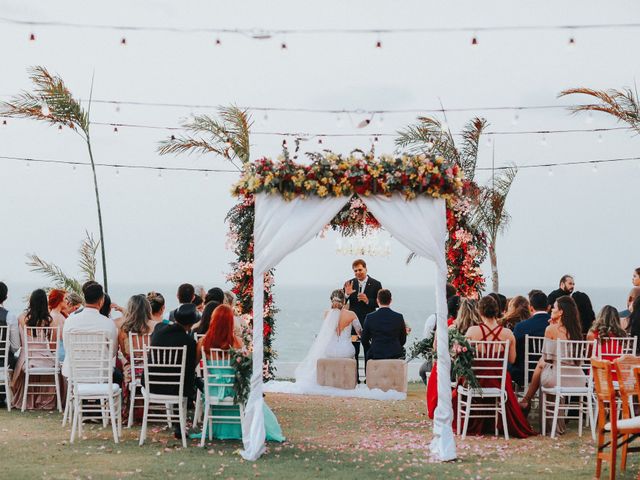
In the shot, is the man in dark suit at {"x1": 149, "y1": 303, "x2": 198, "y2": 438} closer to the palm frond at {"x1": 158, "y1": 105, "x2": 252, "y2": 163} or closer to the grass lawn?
the grass lawn

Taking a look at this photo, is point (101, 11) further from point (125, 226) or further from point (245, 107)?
point (125, 226)

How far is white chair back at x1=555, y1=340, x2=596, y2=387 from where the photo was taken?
8820mm

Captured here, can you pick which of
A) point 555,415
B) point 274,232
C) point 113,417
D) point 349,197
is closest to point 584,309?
point 555,415

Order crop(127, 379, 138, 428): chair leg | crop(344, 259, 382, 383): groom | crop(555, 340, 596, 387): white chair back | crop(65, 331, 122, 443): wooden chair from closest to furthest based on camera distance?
crop(65, 331, 122, 443): wooden chair, crop(127, 379, 138, 428): chair leg, crop(555, 340, 596, 387): white chair back, crop(344, 259, 382, 383): groom

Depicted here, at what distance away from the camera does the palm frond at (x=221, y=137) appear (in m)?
13.1

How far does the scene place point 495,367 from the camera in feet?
29.1

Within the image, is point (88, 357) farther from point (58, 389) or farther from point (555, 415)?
point (555, 415)

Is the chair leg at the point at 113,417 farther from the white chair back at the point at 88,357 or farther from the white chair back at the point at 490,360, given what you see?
the white chair back at the point at 490,360

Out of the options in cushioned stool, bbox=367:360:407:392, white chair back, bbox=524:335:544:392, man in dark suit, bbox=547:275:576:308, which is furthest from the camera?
cushioned stool, bbox=367:360:407:392

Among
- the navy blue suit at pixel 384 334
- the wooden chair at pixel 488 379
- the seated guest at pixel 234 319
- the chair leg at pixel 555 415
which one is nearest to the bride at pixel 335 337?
the navy blue suit at pixel 384 334

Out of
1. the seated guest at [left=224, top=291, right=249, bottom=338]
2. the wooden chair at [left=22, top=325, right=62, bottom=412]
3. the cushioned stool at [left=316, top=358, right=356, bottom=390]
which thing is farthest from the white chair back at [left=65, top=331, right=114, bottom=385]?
the cushioned stool at [left=316, top=358, right=356, bottom=390]

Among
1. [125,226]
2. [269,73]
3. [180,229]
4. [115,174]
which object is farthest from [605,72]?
[180,229]

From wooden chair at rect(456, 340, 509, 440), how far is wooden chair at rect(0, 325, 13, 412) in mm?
5105

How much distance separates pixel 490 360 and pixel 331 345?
444 centimetres
